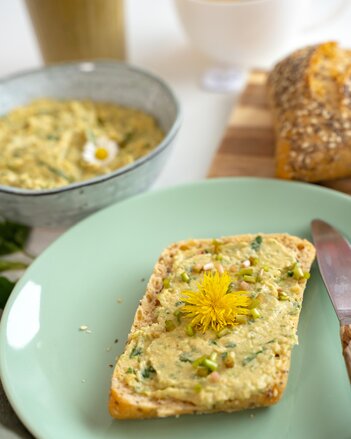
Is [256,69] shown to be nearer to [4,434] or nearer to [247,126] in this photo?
[247,126]

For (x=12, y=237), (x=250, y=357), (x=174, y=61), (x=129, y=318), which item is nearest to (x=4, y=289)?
(x=12, y=237)

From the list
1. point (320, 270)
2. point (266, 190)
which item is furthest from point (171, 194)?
point (320, 270)

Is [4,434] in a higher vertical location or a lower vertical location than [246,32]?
lower

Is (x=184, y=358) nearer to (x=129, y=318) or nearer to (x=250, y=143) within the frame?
(x=129, y=318)

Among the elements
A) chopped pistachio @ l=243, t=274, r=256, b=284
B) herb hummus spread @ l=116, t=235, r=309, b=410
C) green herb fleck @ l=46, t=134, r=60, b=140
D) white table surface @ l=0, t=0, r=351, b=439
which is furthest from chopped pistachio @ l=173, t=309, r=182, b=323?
green herb fleck @ l=46, t=134, r=60, b=140

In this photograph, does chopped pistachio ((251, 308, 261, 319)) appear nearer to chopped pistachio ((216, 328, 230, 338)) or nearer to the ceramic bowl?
chopped pistachio ((216, 328, 230, 338))

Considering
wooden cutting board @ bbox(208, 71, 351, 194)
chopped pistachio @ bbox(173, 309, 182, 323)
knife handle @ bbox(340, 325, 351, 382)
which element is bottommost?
wooden cutting board @ bbox(208, 71, 351, 194)

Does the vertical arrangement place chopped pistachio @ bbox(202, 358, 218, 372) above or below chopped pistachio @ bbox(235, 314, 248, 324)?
above
